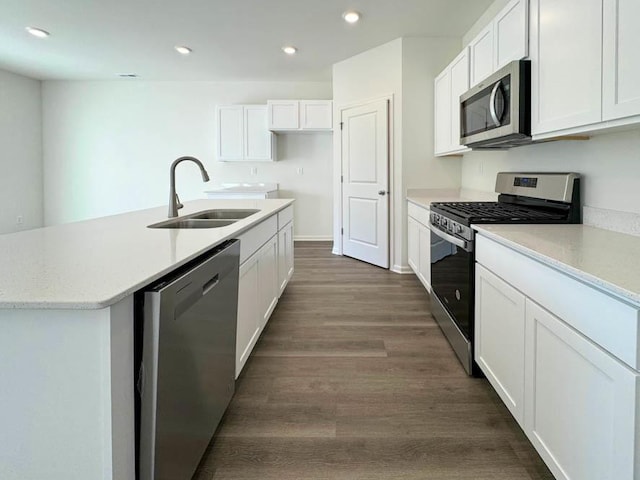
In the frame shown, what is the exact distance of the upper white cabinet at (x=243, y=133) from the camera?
6676mm

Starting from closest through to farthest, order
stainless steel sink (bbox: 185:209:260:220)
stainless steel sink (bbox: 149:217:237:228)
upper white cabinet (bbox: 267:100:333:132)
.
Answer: stainless steel sink (bbox: 149:217:237:228) → stainless steel sink (bbox: 185:209:260:220) → upper white cabinet (bbox: 267:100:333:132)

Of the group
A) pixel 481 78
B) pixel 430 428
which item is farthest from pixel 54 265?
pixel 481 78

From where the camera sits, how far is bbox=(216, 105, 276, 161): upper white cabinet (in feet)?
21.9

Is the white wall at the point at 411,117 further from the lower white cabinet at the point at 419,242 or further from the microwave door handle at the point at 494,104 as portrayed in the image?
the microwave door handle at the point at 494,104

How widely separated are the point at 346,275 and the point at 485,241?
9.33 feet

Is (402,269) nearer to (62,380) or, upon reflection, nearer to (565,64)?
(565,64)

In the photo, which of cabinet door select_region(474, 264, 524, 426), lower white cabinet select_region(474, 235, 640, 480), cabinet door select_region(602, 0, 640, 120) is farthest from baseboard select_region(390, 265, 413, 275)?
cabinet door select_region(602, 0, 640, 120)

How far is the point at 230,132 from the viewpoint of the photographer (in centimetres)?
673

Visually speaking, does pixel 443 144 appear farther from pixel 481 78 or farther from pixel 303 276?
pixel 303 276

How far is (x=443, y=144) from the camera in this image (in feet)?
14.1

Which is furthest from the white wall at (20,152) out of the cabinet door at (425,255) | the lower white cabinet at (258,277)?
the cabinet door at (425,255)

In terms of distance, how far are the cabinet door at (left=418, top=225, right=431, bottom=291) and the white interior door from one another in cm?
112

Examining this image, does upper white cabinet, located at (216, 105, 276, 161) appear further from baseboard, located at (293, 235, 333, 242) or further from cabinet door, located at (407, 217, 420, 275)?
cabinet door, located at (407, 217, 420, 275)

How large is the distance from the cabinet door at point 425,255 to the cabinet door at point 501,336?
1327 millimetres
